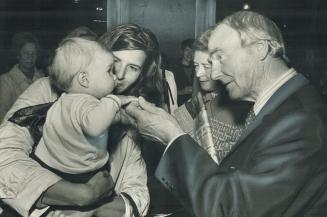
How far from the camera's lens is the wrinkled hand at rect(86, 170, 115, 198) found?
1.61 metres

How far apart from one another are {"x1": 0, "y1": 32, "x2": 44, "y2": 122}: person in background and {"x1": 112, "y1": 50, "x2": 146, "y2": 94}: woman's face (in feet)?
0.93

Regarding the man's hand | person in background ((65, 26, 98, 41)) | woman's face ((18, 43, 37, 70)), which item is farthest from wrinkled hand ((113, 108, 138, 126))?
woman's face ((18, 43, 37, 70))

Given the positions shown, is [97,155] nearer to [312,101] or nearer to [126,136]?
[126,136]

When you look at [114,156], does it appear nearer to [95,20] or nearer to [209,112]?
[209,112]

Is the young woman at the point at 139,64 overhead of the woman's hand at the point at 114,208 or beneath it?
overhead

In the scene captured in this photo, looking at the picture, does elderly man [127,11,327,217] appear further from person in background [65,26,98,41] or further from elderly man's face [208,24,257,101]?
person in background [65,26,98,41]

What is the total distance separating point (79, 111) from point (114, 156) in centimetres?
24

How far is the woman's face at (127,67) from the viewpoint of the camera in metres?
1.64

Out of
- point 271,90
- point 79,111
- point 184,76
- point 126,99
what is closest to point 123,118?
point 126,99

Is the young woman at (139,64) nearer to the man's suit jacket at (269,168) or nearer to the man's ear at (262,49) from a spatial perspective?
the man's suit jacket at (269,168)

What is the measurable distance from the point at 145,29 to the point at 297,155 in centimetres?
69

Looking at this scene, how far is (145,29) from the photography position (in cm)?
175

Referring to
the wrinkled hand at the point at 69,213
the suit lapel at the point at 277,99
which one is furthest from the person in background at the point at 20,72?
the suit lapel at the point at 277,99

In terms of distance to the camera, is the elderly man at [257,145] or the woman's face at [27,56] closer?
the elderly man at [257,145]
